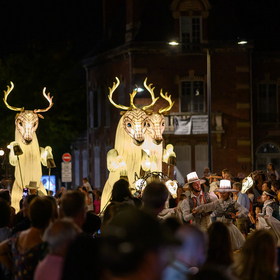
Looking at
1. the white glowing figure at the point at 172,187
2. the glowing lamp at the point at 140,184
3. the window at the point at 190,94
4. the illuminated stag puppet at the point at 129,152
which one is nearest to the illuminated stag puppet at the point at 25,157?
the illuminated stag puppet at the point at 129,152

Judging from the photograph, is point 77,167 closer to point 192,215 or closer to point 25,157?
point 25,157

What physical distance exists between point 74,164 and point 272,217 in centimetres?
2841

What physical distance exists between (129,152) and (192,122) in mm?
13489

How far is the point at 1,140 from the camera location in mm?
33125

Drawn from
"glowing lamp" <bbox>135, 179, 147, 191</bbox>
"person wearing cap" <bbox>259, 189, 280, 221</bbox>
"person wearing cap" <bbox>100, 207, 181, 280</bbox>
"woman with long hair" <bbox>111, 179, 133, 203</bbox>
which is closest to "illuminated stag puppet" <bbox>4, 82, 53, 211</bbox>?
"glowing lamp" <bbox>135, 179, 147, 191</bbox>

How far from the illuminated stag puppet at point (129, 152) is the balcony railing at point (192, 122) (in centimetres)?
1290

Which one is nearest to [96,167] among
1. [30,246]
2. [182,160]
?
[182,160]

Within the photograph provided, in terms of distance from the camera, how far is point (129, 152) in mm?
14344

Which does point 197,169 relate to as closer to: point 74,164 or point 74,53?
point 74,164

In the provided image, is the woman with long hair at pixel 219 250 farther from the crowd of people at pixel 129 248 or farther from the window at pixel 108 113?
the window at pixel 108 113

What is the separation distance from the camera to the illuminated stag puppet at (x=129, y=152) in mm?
13875

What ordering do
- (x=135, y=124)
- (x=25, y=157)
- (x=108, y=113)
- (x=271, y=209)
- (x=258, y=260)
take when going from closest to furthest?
(x=258, y=260)
(x=271, y=209)
(x=135, y=124)
(x=25, y=157)
(x=108, y=113)

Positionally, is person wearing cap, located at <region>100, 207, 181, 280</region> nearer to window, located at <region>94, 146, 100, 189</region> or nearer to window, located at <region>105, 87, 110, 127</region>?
window, located at <region>105, 87, 110, 127</region>

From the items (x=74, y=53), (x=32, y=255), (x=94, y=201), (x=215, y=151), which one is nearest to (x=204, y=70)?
(x=215, y=151)
